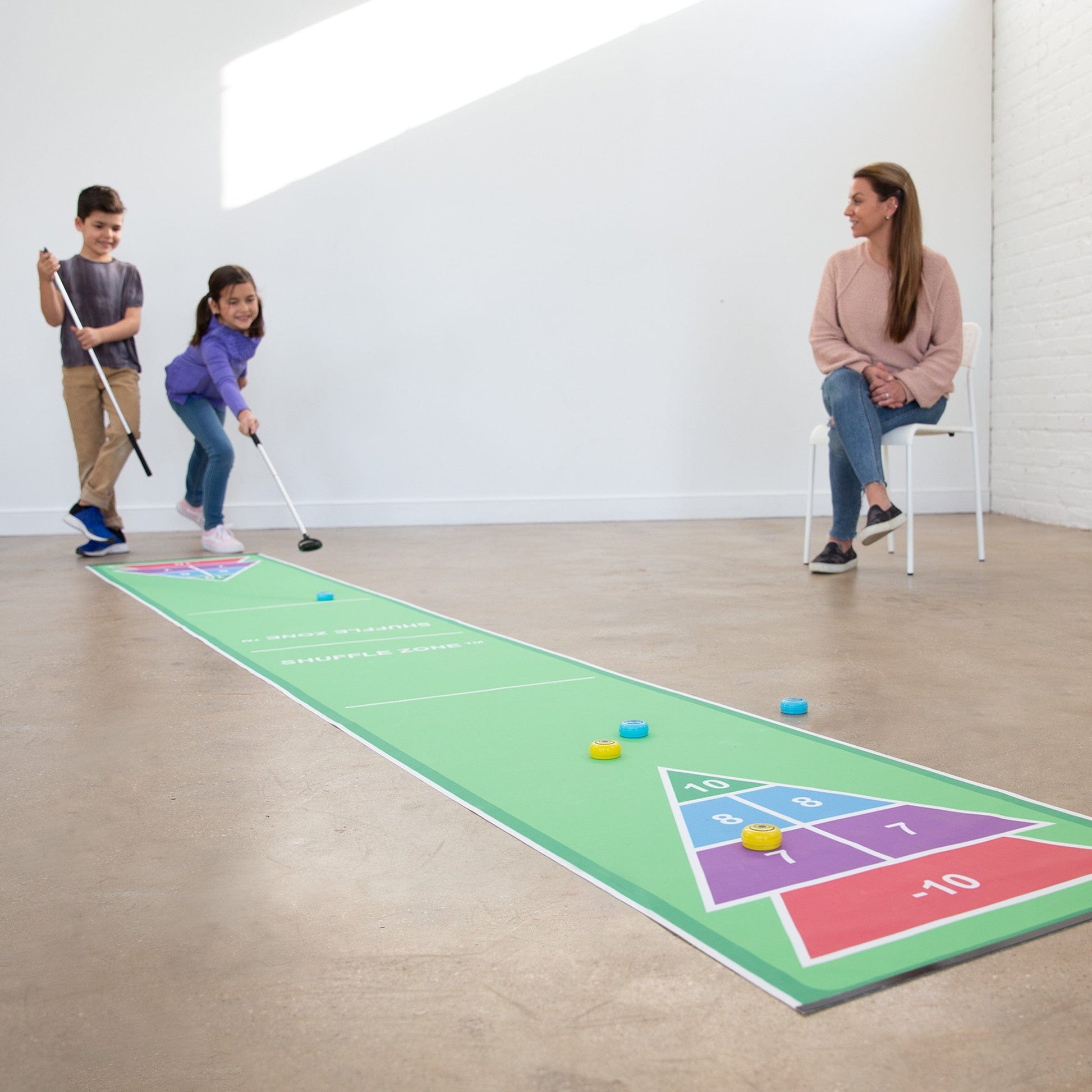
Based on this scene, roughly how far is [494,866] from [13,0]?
475cm

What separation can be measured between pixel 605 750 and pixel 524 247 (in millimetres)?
3833

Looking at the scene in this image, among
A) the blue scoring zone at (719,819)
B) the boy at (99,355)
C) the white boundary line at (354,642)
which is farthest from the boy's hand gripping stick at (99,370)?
the blue scoring zone at (719,819)

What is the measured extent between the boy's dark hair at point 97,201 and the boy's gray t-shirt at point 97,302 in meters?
0.16

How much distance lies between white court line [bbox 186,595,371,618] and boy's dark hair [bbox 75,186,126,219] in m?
1.74

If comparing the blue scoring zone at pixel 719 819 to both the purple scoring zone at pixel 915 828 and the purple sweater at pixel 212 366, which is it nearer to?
the purple scoring zone at pixel 915 828

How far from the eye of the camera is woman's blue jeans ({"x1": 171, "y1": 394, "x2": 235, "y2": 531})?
4043 mm

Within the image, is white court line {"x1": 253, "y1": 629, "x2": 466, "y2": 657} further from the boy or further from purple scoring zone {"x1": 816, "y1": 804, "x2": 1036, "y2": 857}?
the boy

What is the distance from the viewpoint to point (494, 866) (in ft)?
3.93

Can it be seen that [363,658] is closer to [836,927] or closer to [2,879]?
[2,879]

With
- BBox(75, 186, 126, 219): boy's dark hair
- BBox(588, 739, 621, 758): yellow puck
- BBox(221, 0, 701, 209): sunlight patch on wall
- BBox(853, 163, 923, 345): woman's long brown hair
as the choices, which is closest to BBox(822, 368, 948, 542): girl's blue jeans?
BBox(853, 163, 923, 345): woman's long brown hair

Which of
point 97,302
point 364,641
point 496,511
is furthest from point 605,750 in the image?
point 496,511

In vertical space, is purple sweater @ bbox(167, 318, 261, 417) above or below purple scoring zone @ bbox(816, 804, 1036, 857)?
above

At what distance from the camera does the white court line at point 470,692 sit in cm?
189

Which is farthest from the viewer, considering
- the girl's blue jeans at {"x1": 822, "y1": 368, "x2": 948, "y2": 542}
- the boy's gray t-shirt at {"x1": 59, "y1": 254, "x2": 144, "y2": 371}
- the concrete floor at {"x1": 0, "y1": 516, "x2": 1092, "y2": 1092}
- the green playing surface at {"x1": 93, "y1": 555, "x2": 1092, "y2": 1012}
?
the boy's gray t-shirt at {"x1": 59, "y1": 254, "x2": 144, "y2": 371}
